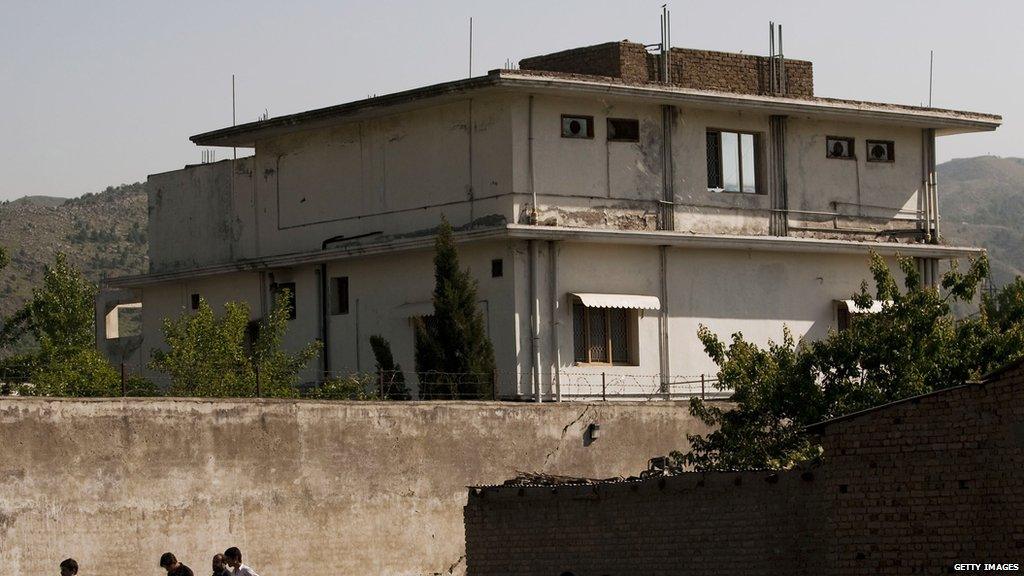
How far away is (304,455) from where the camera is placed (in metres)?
27.3

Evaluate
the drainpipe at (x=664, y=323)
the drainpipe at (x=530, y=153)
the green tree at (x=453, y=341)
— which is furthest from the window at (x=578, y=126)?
the green tree at (x=453, y=341)

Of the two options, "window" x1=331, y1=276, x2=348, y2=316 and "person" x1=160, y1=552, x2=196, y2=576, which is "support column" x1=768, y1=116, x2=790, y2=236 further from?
"person" x1=160, y1=552, x2=196, y2=576

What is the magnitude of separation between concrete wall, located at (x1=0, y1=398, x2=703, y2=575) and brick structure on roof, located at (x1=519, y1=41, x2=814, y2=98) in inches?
310

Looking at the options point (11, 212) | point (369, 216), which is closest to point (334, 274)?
point (369, 216)

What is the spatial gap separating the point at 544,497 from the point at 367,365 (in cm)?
1295

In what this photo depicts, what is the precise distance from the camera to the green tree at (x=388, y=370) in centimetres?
3262

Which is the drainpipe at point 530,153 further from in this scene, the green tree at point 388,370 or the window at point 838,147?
the window at point 838,147

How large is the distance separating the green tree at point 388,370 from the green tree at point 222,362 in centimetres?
111

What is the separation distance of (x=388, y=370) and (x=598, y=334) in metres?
4.51

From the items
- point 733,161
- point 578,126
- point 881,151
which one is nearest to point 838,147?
point 881,151

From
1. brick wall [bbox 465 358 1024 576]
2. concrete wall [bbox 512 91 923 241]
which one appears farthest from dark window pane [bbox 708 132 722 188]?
brick wall [bbox 465 358 1024 576]

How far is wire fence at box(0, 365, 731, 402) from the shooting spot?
29062 mm

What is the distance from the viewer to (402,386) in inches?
1284

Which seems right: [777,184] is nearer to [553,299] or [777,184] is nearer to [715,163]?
[715,163]
